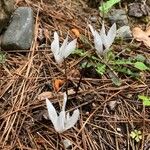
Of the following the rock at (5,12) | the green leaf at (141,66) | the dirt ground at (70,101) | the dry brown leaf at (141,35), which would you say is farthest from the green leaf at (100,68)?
the rock at (5,12)

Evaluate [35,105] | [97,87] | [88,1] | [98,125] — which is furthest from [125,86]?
[88,1]

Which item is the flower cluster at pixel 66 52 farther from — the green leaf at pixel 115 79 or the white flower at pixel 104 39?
the green leaf at pixel 115 79

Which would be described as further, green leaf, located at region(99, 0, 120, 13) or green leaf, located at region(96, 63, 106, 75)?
green leaf, located at region(99, 0, 120, 13)

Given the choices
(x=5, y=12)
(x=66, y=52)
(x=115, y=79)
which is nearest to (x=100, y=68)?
(x=115, y=79)

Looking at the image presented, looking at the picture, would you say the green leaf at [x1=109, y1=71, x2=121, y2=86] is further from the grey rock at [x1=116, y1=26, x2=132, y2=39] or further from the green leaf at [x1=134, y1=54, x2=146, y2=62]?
the grey rock at [x1=116, y1=26, x2=132, y2=39]

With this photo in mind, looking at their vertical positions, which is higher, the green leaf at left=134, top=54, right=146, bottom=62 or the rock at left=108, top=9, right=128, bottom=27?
the rock at left=108, top=9, right=128, bottom=27

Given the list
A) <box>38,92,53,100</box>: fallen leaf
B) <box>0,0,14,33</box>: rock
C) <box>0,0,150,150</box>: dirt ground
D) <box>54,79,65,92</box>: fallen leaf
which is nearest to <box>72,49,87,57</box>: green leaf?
<box>0,0,150,150</box>: dirt ground
